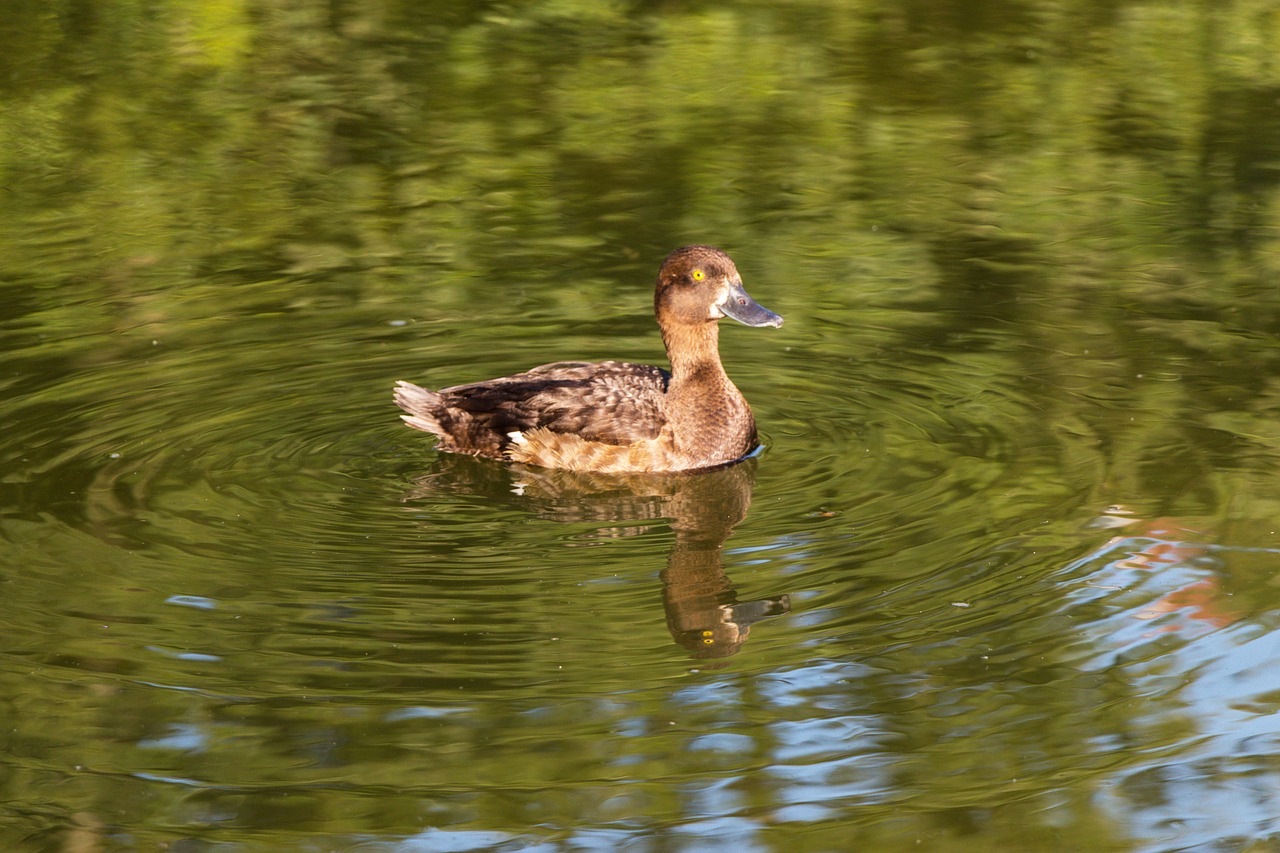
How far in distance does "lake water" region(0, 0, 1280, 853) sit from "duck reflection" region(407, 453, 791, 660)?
0.03 metres

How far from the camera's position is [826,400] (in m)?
10.1

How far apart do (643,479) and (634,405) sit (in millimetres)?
410

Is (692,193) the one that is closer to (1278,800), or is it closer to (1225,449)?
(1225,449)

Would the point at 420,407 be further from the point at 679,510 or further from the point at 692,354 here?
the point at 679,510

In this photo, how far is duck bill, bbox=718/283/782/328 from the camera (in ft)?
32.1

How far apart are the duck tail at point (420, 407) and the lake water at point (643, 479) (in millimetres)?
183

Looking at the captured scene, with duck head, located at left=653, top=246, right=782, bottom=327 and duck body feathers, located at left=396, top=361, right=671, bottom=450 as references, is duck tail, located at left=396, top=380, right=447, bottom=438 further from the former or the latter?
duck head, located at left=653, top=246, right=782, bottom=327

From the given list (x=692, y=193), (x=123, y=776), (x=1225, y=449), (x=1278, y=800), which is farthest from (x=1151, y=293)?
(x=123, y=776)

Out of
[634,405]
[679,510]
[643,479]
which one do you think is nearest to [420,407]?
[634,405]

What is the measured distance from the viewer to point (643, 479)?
9344 mm

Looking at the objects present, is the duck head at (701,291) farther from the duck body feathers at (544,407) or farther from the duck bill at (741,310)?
the duck body feathers at (544,407)

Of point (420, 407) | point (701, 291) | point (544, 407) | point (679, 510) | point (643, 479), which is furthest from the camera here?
point (701, 291)

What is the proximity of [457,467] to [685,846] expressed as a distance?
12.9ft

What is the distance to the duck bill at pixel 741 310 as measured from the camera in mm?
9789
